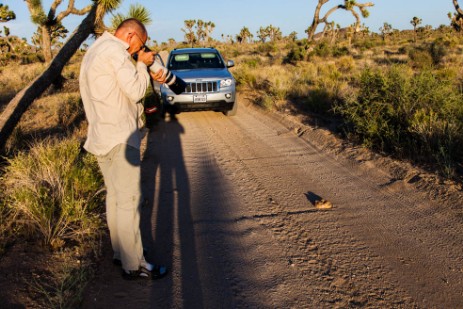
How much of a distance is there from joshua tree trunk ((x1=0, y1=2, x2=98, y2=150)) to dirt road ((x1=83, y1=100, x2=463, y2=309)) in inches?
103

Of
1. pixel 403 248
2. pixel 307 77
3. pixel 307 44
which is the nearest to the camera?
pixel 403 248

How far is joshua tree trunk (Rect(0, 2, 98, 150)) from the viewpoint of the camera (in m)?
6.70

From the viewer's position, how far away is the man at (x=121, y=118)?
276 centimetres

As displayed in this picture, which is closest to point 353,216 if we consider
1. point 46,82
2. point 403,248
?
point 403,248

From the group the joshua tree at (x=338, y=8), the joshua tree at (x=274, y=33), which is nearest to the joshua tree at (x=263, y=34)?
the joshua tree at (x=274, y=33)

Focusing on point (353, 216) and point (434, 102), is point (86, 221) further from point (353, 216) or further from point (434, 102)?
point (434, 102)

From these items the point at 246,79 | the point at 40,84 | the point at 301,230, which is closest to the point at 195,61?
the point at 40,84

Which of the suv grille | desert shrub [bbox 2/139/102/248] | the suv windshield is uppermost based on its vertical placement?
the suv windshield

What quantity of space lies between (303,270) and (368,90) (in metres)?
5.09

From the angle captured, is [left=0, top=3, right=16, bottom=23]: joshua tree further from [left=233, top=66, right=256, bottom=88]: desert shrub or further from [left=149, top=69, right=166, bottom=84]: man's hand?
[left=149, top=69, right=166, bottom=84]: man's hand

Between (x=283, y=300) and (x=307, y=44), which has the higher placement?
(x=307, y=44)

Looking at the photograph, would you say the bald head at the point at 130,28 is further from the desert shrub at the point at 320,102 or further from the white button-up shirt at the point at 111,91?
the desert shrub at the point at 320,102

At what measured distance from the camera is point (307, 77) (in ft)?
47.7

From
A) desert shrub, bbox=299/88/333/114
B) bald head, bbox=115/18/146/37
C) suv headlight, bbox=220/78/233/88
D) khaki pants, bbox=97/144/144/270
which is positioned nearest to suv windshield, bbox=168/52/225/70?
suv headlight, bbox=220/78/233/88
